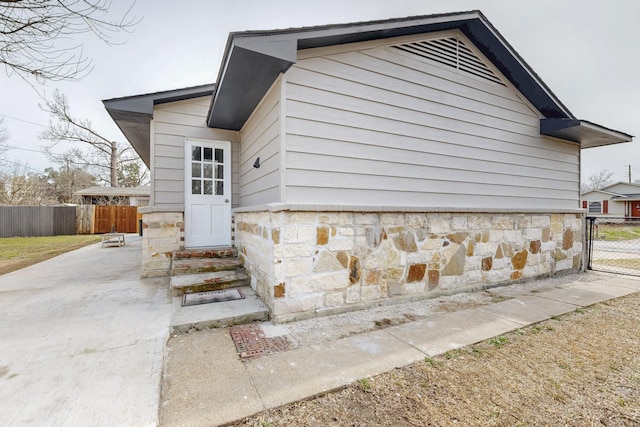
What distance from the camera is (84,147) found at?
60.6 ft

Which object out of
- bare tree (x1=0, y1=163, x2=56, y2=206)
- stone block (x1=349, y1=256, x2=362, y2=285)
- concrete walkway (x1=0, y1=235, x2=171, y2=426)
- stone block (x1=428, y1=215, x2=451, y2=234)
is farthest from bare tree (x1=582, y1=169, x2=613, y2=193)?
bare tree (x1=0, y1=163, x2=56, y2=206)

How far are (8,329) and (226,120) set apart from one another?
3717 mm

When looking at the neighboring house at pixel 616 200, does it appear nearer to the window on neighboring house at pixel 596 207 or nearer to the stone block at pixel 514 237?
the window on neighboring house at pixel 596 207

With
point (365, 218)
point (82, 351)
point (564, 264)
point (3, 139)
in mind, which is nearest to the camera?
point (82, 351)

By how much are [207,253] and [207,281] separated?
101cm

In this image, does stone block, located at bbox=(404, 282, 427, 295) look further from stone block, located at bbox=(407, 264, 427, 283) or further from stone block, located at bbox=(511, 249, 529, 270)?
stone block, located at bbox=(511, 249, 529, 270)

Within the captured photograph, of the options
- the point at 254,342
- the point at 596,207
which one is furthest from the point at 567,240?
the point at 596,207

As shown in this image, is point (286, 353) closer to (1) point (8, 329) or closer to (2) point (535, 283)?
(1) point (8, 329)

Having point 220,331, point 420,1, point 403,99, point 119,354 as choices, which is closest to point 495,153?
point 403,99

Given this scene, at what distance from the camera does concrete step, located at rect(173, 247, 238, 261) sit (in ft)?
Result: 15.0

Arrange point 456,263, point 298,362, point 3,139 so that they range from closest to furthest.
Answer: point 298,362 → point 456,263 → point 3,139

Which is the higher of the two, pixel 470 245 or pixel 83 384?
pixel 470 245

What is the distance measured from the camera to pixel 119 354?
2.32 meters

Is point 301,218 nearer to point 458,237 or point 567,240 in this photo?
point 458,237
